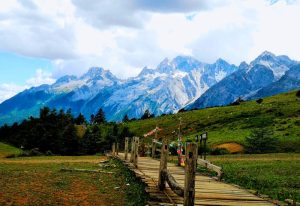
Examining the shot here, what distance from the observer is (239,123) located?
89375mm

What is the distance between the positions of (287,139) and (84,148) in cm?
3898

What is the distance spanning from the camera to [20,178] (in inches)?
1099

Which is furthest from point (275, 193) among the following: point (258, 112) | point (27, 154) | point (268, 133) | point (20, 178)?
point (258, 112)

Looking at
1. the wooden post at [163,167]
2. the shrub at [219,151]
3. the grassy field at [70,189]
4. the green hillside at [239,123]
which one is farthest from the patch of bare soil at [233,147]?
the wooden post at [163,167]

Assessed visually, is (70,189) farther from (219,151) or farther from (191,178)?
(219,151)

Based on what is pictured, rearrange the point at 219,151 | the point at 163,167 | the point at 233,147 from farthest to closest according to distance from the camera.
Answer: the point at 233,147 → the point at 219,151 → the point at 163,167

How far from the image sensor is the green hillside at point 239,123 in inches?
2687

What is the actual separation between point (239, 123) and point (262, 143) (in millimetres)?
29164

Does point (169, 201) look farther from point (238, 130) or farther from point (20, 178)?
point (238, 130)

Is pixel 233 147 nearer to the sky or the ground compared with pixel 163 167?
nearer to the sky

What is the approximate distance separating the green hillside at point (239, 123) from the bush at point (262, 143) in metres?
1.30

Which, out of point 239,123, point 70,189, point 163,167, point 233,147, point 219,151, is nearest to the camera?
point 163,167

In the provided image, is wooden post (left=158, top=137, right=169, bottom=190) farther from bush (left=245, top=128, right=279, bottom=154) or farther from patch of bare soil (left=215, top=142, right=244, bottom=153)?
patch of bare soil (left=215, top=142, right=244, bottom=153)

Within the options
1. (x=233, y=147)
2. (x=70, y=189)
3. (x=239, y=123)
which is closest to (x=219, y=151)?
(x=233, y=147)
